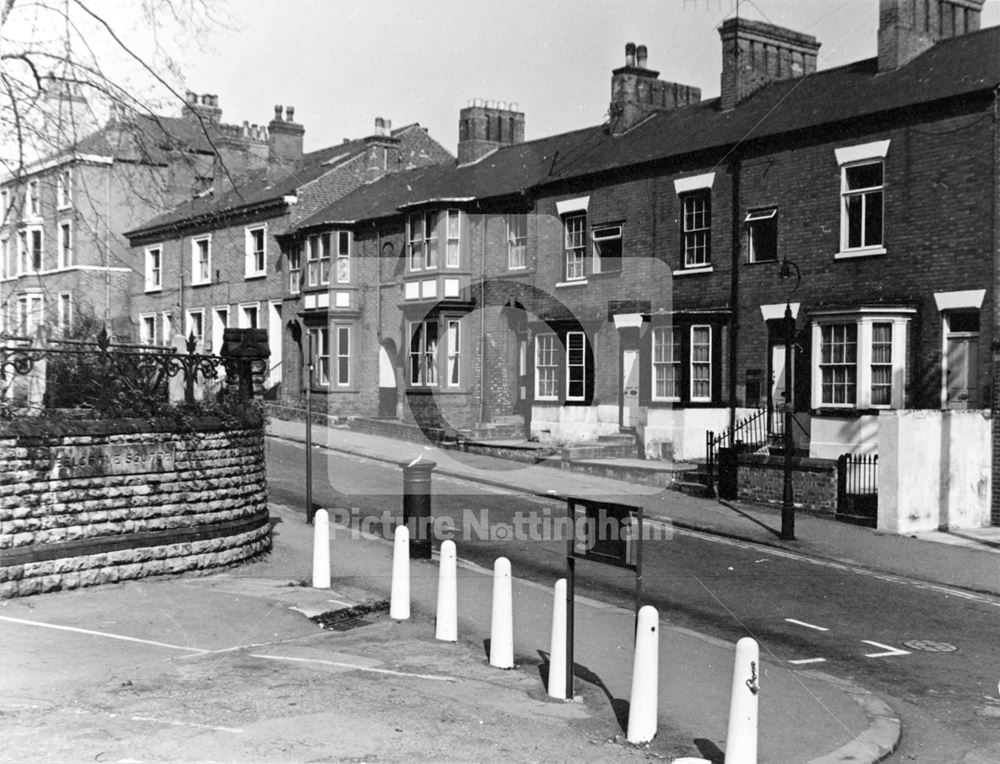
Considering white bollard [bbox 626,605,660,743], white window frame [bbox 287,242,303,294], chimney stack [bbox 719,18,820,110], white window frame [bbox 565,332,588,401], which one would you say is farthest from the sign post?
white window frame [bbox 287,242,303,294]

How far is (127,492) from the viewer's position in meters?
11.9

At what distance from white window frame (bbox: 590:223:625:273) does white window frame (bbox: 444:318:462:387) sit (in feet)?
19.5

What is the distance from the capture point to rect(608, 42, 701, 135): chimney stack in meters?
30.5

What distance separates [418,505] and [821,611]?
560cm

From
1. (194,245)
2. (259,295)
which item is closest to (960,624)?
(259,295)

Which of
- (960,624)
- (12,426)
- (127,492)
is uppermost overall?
(12,426)

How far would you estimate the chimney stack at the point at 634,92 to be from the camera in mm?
30469

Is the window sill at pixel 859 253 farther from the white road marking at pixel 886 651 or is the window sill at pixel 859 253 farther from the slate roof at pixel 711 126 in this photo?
the white road marking at pixel 886 651

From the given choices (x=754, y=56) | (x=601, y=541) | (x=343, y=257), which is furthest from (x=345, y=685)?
(x=343, y=257)

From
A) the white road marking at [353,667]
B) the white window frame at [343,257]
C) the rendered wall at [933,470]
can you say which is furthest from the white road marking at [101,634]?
the white window frame at [343,257]

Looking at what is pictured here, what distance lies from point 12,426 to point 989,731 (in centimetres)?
956

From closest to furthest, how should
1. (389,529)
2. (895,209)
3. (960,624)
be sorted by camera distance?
(960,624)
(389,529)
(895,209)

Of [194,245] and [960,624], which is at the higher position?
[194,245]

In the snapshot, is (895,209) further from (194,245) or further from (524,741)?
(194,245)
